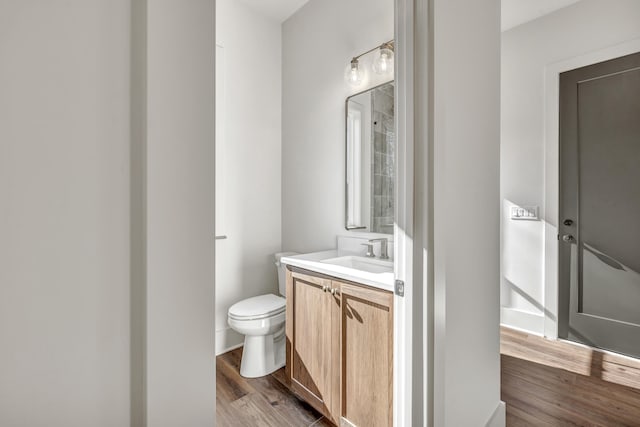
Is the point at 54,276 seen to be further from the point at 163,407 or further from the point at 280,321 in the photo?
the point at 280,321

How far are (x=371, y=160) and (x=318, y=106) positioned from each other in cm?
71

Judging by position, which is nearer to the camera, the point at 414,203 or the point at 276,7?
the point at 414,203

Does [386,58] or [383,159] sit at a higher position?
[386,58]

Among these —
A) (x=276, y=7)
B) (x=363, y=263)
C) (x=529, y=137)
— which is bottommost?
(x=363, y=263)

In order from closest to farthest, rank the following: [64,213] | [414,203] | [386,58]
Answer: [64,213], [414,203], [386,58]

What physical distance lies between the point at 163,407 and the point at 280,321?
71.7 inches

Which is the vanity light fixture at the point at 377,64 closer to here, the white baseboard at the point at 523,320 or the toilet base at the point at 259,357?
the toilet base at the point at 259,357

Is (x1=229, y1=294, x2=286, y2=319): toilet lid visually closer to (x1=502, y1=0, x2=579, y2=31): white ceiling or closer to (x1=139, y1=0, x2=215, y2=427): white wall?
(x1=139, y1=0, x2=215, y2=427): white wall

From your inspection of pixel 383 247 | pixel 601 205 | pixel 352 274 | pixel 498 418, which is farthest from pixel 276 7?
pixel 498 418

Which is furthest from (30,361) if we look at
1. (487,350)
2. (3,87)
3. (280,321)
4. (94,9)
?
(280,321)

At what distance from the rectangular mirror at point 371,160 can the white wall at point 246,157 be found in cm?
82

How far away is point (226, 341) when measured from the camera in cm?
258

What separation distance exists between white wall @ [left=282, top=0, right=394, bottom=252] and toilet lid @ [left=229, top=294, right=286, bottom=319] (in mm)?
574

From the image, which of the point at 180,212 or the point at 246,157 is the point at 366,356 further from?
the point at 246,157
